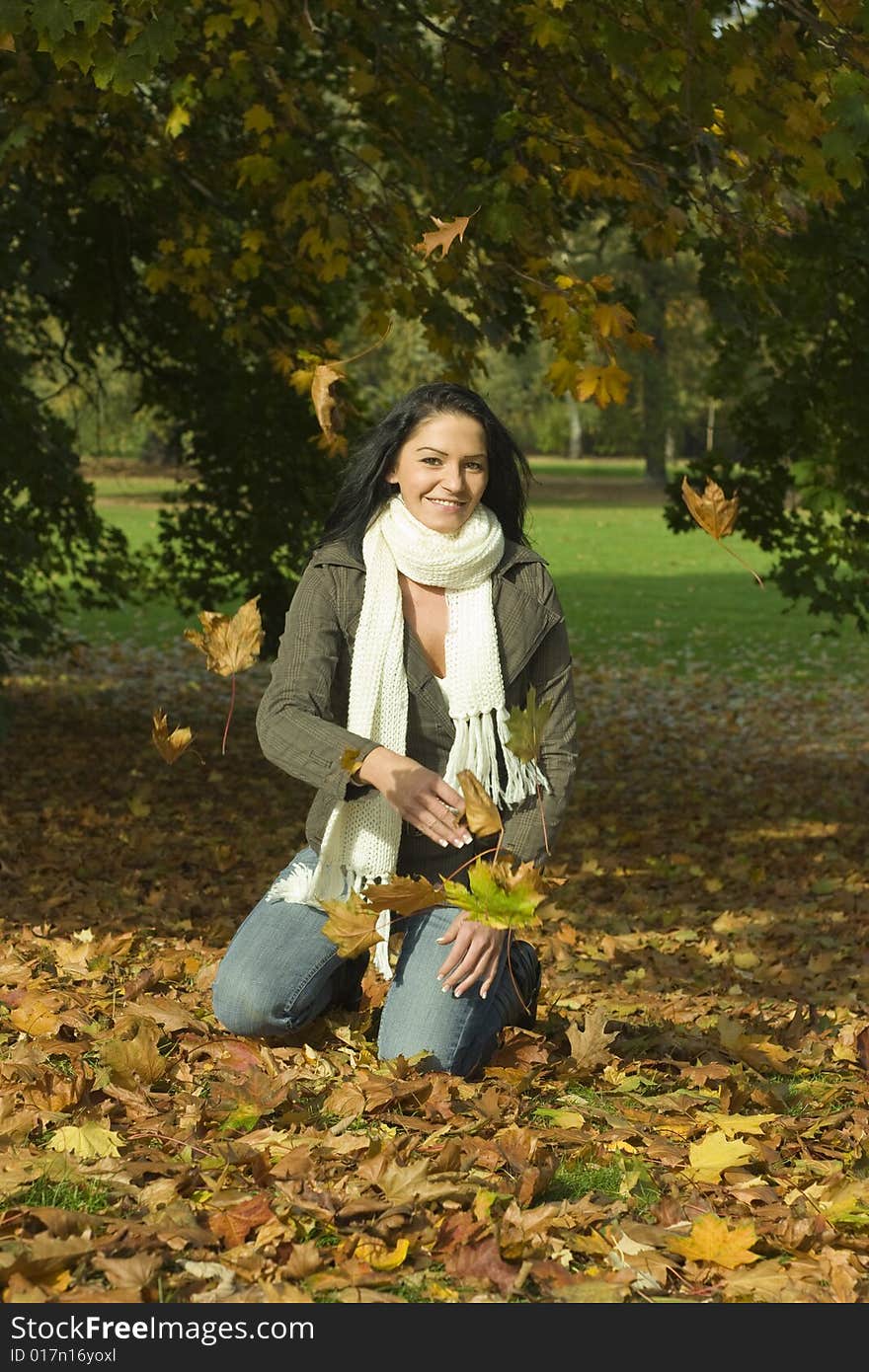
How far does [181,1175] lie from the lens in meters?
2.86

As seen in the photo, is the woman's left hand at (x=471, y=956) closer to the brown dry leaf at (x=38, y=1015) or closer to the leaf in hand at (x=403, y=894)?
the leaf in hand at (x=403, y=894)

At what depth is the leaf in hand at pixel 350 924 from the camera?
10.8 ft

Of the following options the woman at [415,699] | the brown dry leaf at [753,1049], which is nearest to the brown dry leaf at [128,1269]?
the woman at [415,699]

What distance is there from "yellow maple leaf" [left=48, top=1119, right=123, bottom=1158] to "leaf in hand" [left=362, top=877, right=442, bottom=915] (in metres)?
0.68

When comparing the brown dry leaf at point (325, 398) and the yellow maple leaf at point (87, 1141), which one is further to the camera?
the brown dry leaf at point (325, 398)

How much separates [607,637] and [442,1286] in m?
14.3

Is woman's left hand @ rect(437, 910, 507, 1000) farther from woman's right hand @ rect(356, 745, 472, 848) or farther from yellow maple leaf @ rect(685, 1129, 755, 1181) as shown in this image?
yellow maple leaf @ rect(685, 1129, 755, 1181)

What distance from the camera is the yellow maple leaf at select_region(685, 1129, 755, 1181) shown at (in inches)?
120

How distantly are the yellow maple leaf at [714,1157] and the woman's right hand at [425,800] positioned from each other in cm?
78

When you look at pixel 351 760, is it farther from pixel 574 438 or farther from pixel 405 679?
pixel 574 438

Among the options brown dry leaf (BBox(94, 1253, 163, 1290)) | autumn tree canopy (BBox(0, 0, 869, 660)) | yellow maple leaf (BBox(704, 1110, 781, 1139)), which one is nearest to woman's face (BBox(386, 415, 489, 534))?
autumn tree canopy (BBox(0, 0, 869, 660))

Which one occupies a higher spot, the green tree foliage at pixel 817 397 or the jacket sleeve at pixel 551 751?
the green tree foliage at pixel 817 397

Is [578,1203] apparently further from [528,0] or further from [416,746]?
[528,0]
